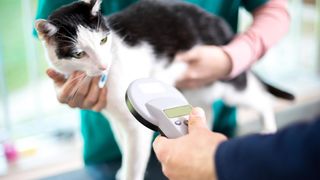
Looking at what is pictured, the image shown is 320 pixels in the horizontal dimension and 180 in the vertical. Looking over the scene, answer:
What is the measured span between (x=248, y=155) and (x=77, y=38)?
0.73 ft

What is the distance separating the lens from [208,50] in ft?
2.10

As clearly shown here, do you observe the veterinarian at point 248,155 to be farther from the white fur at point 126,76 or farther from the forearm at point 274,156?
the white fur at point 126,76

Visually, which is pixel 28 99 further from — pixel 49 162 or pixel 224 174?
pixel 224 174

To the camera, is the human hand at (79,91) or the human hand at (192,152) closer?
the human hand at (192,152)

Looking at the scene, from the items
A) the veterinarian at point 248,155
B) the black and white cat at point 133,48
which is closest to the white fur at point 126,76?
the black and white cat at point 133,48

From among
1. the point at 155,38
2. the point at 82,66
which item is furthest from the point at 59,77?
the point at 155,38

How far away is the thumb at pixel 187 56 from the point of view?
633 mm

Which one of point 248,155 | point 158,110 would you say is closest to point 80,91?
point 158,110

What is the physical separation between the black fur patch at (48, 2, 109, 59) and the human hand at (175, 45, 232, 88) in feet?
0.58

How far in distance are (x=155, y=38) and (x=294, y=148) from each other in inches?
12.6

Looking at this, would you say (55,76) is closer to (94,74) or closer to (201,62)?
(94,74)

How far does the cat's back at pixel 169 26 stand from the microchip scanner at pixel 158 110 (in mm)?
112

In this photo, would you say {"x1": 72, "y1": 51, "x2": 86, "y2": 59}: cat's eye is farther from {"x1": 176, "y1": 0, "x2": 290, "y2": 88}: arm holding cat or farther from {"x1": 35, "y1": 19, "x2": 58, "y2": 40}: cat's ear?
{"x1": 176, "y1": 0, "x2": 290, "y2": 88}: arm holding cat

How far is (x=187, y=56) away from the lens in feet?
2.08
